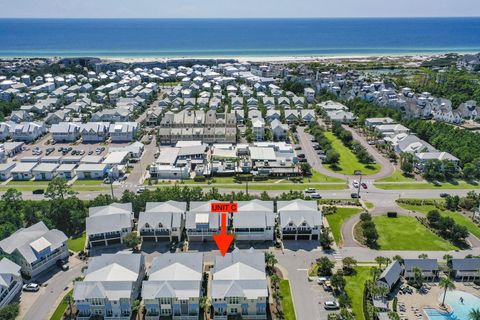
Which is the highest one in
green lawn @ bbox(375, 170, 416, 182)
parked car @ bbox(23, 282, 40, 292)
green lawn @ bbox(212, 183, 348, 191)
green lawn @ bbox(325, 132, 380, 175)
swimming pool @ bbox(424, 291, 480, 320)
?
green lawn @ bbox(325, 132, 380, 175)

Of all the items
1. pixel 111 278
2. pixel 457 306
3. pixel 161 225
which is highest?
pixel 161 225

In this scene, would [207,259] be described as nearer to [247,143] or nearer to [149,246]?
[149,246]

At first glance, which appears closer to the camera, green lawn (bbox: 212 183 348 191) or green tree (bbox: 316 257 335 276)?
green tree (bbox: 316 257 335 276)

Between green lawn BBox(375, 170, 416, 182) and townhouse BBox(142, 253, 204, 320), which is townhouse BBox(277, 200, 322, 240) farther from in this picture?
green lawn BBox(375, 170, 416, 182)

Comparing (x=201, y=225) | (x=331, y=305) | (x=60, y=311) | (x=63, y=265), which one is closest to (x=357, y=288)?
(x=331, y=305)

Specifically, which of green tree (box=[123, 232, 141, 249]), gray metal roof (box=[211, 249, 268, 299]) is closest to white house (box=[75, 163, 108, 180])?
green tree (box=[123, 232, 141, 249])

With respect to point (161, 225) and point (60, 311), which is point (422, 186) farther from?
point (60, 311)

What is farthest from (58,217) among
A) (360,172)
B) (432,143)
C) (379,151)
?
(432,143)

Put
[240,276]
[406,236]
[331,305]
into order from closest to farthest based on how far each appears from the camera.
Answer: [331,305] → [240,276] → [406,236]
